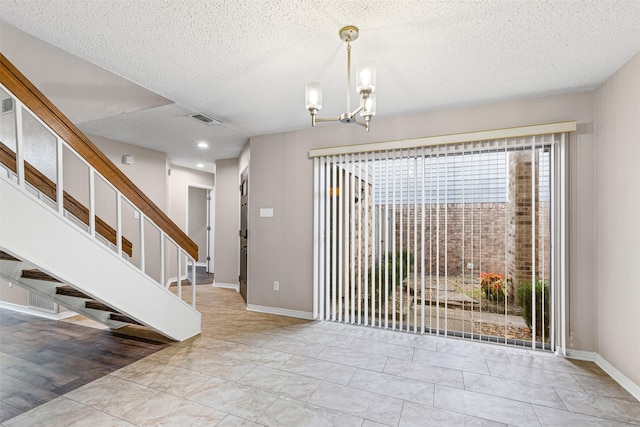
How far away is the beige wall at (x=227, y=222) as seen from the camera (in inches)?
225

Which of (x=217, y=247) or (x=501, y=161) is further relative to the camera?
(x=217, y=247)

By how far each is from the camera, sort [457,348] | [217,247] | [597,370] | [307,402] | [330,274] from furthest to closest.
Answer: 1. [217,247]
2. [330,274]
3. [457,348]
4. [597,370]
5. [307,402]

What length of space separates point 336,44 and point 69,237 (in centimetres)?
219

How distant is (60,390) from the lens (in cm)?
213

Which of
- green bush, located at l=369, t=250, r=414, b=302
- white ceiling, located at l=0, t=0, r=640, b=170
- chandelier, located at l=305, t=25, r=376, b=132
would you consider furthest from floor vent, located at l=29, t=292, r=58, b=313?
chandelier, located at l=305, t=25, r=376, b=132

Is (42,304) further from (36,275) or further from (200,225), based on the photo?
(200,225)

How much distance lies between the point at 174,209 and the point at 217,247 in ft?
3.90

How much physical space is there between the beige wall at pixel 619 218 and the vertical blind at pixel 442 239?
35 centimetres

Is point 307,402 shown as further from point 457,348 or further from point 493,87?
point 493,87

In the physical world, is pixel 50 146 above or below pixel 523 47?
below

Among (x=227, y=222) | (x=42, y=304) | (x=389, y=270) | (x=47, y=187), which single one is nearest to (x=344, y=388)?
(x=389, y=270)

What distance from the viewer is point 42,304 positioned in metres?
3.79

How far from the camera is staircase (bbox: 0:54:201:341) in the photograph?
175 centimetres

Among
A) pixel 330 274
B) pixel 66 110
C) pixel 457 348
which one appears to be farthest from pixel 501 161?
pixel 66 110
